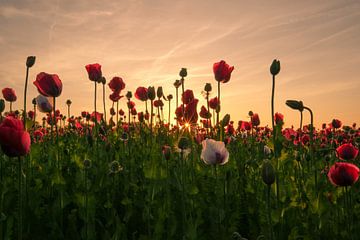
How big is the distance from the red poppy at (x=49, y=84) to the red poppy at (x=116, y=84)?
2.30 metres

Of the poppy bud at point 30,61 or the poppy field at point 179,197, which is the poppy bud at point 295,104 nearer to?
the poppy field at point 179,197

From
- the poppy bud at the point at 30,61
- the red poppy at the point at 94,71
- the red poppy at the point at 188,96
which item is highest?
the red poppy at the point at 94,71

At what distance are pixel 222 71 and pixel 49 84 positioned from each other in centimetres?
188

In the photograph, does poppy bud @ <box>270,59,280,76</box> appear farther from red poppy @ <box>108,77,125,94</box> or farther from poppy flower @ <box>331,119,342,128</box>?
poppy flower @ <box>331,119,342,128</box>

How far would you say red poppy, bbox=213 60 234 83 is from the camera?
4375 millimetres

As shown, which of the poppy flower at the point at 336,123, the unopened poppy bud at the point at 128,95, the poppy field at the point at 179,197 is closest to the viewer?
the poppy field at the point at 179,197

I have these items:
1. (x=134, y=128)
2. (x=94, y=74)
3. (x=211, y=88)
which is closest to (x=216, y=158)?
(x=211, y=88)

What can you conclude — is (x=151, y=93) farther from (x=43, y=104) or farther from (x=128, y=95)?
(x=128, y=95)

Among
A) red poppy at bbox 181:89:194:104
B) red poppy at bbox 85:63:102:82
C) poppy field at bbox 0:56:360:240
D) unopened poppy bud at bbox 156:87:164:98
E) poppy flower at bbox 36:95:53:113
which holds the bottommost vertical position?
poppy field at bbox 0:56:360:240

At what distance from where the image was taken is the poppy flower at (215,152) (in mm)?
3066

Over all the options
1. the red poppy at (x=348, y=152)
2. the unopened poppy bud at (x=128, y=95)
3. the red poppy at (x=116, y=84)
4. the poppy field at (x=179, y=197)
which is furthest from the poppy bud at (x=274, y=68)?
the unopened poppy bud at (x=128, y=95)

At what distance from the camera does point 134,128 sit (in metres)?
8.61

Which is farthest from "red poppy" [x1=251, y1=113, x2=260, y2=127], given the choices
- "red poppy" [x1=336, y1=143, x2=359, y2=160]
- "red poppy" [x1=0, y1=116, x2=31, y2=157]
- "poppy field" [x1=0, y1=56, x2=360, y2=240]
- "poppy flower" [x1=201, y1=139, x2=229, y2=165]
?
"red poppy" [x1=0, y1=116, x2=31, y2=157]

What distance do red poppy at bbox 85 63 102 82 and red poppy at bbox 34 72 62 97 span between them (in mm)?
1390
